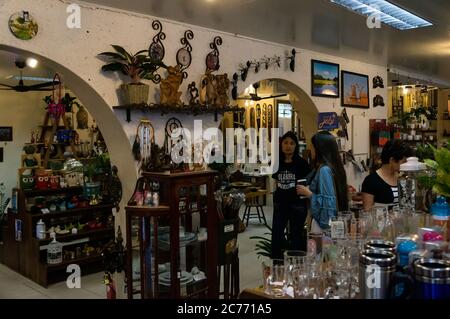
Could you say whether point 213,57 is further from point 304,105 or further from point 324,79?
point 324,79

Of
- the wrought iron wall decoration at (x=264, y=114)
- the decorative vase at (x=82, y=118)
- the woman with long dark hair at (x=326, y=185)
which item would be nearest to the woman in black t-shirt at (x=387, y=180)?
the woman with long dark hair at (x=326, y=185)

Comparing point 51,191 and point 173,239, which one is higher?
point 51,191

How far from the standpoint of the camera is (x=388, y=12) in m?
3.70

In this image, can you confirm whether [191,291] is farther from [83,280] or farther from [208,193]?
[83,280]

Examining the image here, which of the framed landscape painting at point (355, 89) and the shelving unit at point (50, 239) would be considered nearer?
the shelving unit at point (50, 239)

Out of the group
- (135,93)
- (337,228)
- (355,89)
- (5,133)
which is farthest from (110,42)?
(5,133)

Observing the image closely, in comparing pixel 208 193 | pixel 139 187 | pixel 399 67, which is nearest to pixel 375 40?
pixel 399 67

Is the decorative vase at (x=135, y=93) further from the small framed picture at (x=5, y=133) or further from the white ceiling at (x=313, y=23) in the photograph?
the small framed picture at (x=5, y=133)

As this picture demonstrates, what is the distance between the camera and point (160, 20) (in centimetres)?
359

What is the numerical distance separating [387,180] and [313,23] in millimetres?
1670

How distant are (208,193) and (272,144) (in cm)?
613

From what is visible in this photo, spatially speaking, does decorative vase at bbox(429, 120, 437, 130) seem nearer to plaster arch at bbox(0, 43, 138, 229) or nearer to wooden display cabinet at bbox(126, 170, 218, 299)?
wooden display cabinet at bbox(126, 170, 218, 299)

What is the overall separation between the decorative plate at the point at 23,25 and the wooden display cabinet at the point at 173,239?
119 cm

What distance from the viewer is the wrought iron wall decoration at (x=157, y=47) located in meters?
3.52
